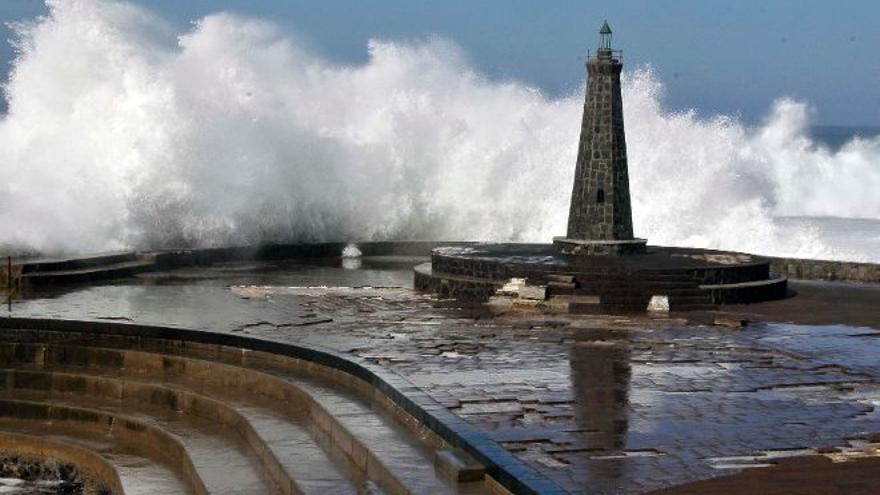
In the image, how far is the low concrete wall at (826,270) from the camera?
1814 cm

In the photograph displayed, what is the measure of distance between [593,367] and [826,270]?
862cm

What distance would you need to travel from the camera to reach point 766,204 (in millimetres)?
40281

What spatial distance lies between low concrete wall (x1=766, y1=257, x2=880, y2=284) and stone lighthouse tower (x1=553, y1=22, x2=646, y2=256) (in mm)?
2622

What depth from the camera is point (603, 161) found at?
55.0 feet

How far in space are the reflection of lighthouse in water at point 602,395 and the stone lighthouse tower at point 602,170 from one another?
185 inches

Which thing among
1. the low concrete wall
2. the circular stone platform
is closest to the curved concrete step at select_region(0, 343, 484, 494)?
the circular stone platform

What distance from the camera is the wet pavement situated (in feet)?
25.4

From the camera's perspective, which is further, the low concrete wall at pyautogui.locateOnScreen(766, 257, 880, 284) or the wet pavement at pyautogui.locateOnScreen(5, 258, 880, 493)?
the low concrete wall at pyautogui.locateOnScreen(766, 257, 880, 284)

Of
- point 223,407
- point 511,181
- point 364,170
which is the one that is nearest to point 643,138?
point 511,181

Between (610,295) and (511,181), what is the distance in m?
12.4

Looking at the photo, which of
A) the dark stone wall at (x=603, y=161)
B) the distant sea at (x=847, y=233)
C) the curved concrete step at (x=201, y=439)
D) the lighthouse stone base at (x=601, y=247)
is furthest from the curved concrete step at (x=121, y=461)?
the distant sea at (x=847, y=233)

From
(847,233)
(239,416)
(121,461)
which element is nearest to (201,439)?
(239,416)

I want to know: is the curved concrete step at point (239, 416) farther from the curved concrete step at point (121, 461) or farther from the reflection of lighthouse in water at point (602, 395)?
the reflection of lighthouse in water at point (602, 395)

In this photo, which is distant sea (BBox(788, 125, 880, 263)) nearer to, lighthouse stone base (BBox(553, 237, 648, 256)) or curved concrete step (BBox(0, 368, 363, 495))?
lighthouse stone base (BBox(553, 237, 648, 256))
